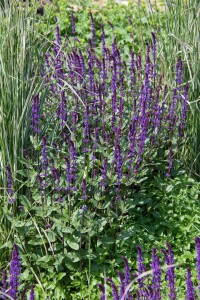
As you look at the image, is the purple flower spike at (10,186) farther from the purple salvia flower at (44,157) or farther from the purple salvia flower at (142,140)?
the purple salvia flower at (142,140)

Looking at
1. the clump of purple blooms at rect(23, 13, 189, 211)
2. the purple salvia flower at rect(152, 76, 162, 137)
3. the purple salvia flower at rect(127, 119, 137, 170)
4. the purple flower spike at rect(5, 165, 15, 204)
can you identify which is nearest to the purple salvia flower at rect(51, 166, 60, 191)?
the clump of purple blooms at rect(23, 13, 189, 211)

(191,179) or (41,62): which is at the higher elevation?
(41,62)

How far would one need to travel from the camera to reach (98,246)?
4113mm

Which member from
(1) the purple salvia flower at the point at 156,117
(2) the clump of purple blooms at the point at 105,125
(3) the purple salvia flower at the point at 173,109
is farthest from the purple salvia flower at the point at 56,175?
(3) the purple salvia flower at the point at 173,109

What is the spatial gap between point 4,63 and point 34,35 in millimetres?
423

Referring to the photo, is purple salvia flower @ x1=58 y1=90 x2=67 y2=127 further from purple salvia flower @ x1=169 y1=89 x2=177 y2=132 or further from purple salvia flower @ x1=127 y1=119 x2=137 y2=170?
purple salvia flower @ x1=169 y1=89 x2=177 y2=132

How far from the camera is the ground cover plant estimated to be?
392cm

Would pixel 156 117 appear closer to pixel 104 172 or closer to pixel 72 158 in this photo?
pixel 104 172

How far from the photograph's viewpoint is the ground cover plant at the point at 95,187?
12.9ft

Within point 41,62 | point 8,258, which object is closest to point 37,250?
point 8,258

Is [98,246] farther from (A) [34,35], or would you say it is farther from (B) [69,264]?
(A) [34,35]

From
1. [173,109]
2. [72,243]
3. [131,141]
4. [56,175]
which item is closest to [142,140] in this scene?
[131,141]

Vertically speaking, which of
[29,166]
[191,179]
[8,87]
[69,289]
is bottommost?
[69,289]

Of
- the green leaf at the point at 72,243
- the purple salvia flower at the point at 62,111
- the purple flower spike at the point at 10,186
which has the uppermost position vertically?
the purple salvia flower at the point at 62,111
